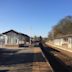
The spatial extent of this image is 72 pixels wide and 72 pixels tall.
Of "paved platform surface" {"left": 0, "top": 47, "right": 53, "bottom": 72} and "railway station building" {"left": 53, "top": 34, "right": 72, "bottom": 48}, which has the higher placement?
→ "railway station building" {"left": 53, "top": 34, "right": 72, "bottom": 48}

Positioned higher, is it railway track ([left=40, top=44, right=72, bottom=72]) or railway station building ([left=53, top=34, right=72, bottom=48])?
railway station building ([left=53, top=34, right=72, bottom=48])

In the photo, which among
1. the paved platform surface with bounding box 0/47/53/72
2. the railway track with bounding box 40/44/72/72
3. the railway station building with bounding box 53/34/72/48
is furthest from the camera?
the railway station building with bounding box 53/34/72/48

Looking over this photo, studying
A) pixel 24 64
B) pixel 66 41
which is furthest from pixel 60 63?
pixel 66 41

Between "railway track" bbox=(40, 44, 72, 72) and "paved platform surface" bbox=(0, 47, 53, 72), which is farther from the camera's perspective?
"railway track" bbox=(40, 44, 72, 72)

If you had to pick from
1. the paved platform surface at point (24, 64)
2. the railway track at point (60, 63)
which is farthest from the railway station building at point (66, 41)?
the paved platform surface at point (24, 64)

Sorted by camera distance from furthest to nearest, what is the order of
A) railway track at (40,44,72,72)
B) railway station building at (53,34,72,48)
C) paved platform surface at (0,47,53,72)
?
railway station building at (53,34,72,48) < railway track at (40,44,72,72) < paved platform surface at (0,47,53,72)

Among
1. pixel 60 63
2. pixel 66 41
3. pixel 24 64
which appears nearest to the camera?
pixel 24 64

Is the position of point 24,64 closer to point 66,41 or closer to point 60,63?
point 60,63

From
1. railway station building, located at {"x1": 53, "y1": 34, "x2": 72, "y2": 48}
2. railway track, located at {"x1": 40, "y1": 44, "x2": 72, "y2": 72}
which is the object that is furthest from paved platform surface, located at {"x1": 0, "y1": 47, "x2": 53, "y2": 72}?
railway station building, located at {"x1": 53, "y1": 34, "x2": 72, "y2": 48}

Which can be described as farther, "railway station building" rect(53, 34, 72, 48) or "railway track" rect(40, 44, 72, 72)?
"railway station building" rect(53, 34, 72, 48)

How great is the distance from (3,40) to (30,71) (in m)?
51.4

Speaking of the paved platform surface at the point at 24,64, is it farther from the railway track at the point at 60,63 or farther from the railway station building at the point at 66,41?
the railway station building at the point at 66,41

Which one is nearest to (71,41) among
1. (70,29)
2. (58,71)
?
(58,71)

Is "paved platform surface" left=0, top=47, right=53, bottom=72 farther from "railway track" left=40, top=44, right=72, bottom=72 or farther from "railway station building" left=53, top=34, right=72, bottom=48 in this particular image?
"railway station building" left=53, top=34, right=72, bottom=48
